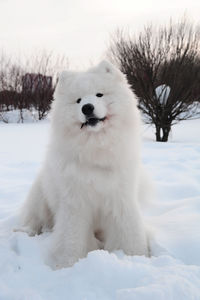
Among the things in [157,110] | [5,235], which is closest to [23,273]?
[5,235]

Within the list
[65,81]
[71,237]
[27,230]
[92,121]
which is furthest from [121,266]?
[65,81]

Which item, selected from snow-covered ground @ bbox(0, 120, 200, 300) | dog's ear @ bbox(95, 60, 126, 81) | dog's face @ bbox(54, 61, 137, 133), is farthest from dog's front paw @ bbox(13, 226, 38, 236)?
dog's ear @ bbox(95, 60, 126, 81)

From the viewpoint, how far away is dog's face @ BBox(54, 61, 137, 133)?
77.1 inches

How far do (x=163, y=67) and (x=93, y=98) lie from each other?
749 cm

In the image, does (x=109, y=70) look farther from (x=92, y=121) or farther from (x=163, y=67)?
(x=163, y=67)

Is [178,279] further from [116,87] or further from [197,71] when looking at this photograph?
[197,71]

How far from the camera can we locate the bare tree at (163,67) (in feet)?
27.3

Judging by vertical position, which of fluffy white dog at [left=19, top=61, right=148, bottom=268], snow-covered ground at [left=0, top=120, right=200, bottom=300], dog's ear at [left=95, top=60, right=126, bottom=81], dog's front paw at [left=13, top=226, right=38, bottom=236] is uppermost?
dog's ear at [left=95, top=60, right=126, bottom=81]

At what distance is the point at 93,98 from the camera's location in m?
1.99

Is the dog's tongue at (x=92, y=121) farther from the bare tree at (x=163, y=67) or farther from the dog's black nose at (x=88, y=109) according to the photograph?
the bare tree at (x=163, y=67)

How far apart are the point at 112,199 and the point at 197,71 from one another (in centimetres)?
798

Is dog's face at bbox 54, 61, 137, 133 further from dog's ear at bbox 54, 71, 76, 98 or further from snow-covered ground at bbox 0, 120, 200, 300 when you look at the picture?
snow-covered ground at bbox 0, 120, 200, 300

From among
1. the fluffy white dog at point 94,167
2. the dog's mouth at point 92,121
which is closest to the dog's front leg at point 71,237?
the fluffy white dog at point 94,167

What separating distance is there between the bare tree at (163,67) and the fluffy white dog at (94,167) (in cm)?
704
